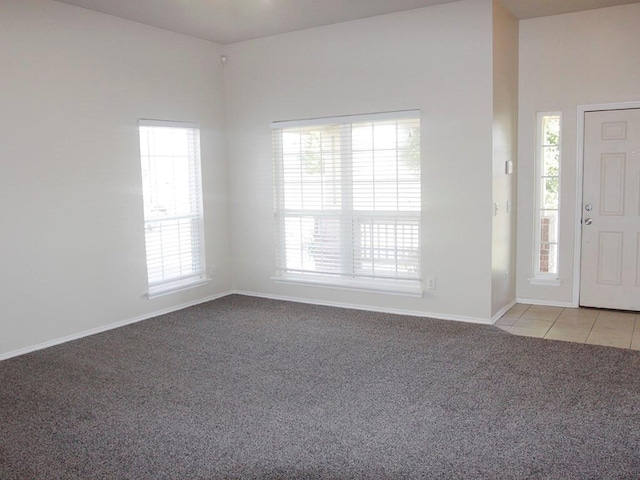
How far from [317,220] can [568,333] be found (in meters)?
2.60

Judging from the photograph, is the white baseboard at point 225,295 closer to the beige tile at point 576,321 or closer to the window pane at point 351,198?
the window pane at point 351,198

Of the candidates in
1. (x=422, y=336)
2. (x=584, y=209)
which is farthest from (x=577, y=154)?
(x=422, y=336)

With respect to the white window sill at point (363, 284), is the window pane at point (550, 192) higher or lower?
higher

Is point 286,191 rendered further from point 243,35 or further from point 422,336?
point 422,336

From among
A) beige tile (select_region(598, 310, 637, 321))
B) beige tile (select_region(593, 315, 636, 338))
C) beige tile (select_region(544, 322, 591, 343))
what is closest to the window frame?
beige tile (select_region(598, 310, 637, 321))

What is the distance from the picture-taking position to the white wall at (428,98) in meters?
4.97

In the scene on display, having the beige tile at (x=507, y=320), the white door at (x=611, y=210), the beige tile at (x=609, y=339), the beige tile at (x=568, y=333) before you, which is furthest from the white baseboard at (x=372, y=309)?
the white door at (x=611, y=210)

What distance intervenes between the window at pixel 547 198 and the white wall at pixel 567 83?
0.07 meters

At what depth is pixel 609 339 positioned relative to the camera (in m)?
4.62

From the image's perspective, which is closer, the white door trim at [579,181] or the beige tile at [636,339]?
the beige tile at [636,339]

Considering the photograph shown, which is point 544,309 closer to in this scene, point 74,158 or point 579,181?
point 579,181

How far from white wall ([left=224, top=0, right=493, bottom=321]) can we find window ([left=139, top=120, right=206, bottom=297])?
80 centimetres

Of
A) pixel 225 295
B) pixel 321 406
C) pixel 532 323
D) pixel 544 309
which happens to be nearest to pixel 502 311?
pixel 532 323

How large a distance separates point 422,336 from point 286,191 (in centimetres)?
226
